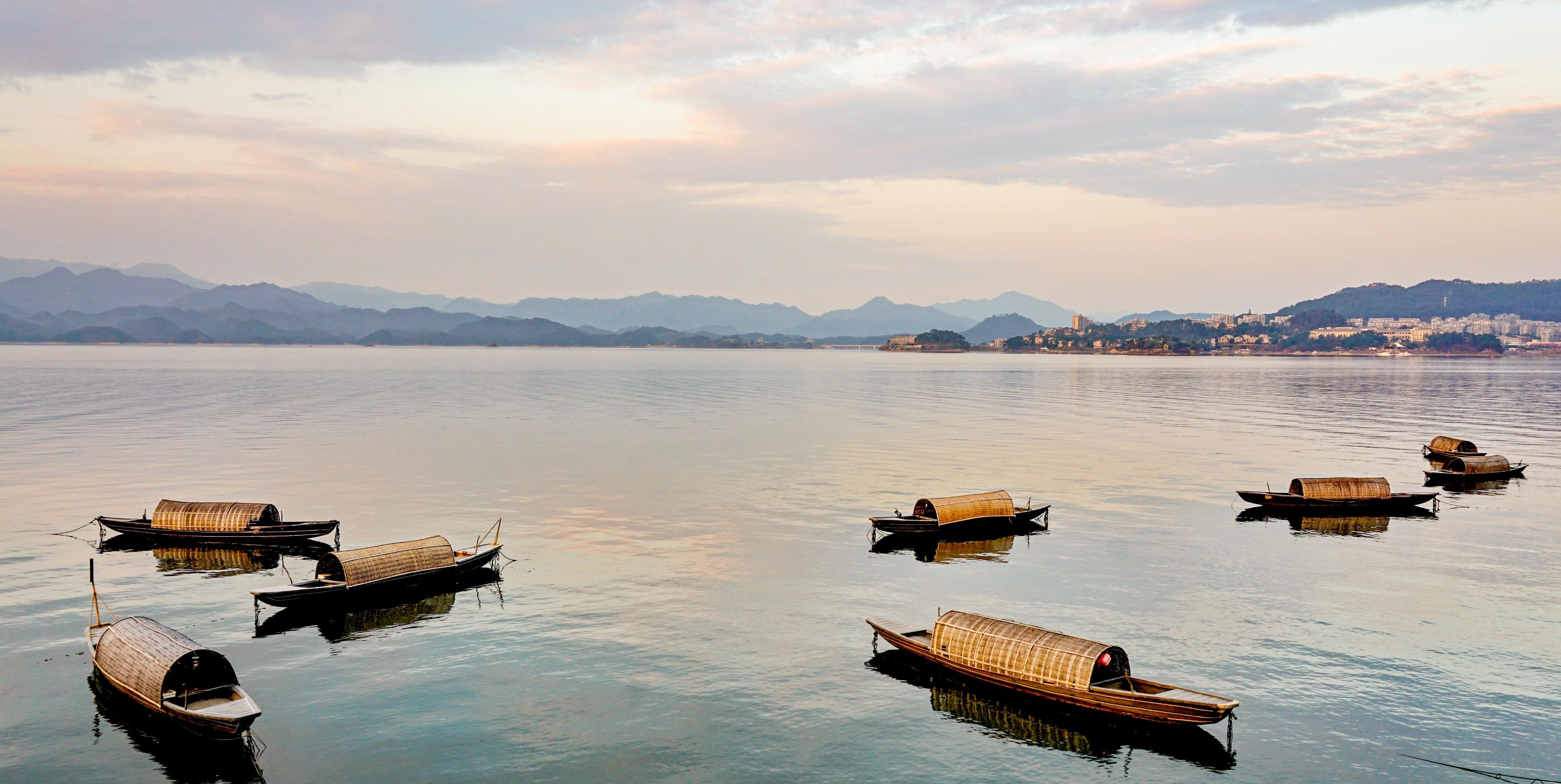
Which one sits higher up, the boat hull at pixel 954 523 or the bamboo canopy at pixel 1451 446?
the bamboo canopy at pixel 1451 446

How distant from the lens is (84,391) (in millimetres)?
196500

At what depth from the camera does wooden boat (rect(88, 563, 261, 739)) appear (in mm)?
31516

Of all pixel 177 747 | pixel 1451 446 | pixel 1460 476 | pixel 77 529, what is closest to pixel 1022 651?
pixel 177 747

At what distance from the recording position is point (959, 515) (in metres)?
67.8

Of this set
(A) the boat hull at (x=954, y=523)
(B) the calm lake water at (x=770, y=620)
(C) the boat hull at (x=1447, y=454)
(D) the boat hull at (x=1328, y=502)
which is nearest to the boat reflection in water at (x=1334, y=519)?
(D) the boat hull at (x=1328, y=502)

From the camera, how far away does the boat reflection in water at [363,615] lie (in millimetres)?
44438

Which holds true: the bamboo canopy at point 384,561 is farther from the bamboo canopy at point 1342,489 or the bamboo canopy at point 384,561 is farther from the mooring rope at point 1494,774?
the bamboo canopy at point 1342,489

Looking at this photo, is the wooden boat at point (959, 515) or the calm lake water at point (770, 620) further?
the wooden boat at point (959, 515)

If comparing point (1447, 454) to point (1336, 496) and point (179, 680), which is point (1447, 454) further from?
point (179, 680)

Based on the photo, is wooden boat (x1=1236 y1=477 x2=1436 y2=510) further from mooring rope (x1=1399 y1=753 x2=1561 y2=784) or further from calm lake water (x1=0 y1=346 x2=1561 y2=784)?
mooring rope (x1=1399 y1=753 x2=1561 y2=784)

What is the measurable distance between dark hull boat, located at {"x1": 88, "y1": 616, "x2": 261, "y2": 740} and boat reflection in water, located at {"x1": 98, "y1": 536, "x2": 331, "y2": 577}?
21.8 meters

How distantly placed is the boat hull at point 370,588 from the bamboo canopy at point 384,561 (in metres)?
0.26

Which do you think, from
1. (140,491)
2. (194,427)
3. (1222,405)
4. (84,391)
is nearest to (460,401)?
(194,427)

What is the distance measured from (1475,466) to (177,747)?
4504 inches
